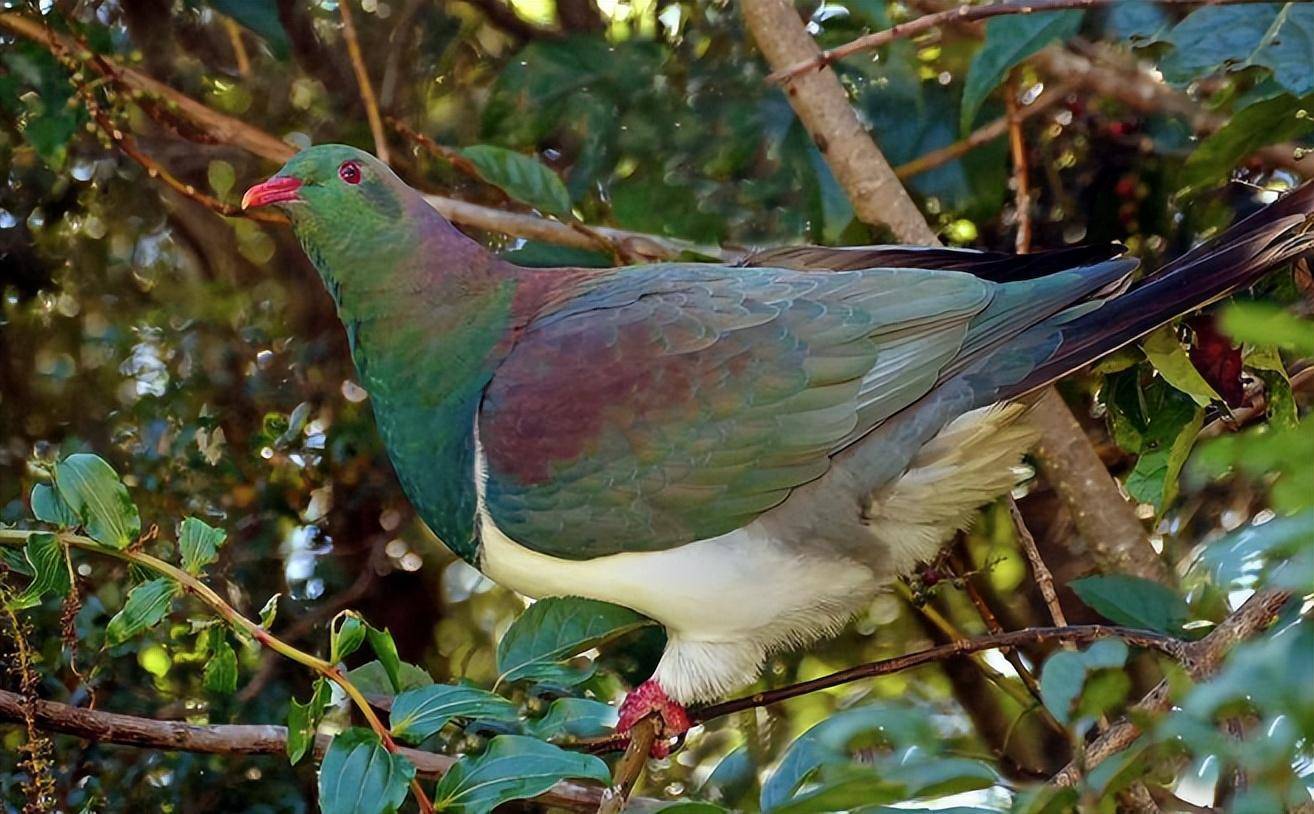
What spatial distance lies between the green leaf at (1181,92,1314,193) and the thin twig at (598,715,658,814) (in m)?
1.08

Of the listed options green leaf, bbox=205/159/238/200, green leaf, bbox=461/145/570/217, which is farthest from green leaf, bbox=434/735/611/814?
green leaf, bbox=205/159/238/200

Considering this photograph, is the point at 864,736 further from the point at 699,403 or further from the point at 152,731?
the point at 152,731

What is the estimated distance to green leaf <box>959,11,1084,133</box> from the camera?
2.22 metres

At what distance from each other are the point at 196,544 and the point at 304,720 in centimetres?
23

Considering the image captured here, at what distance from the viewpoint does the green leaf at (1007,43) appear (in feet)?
7.27

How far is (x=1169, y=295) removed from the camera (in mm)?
1899

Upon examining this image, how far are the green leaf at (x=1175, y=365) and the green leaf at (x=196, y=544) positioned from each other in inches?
45.2

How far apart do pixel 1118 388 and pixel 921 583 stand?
441mm

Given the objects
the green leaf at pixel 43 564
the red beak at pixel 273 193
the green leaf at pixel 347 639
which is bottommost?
the green leaf at pixel 347 639

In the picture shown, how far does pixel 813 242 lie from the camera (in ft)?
9.02

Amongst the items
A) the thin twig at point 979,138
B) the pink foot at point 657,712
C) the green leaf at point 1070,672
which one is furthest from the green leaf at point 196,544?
the thin twig at point 979,138

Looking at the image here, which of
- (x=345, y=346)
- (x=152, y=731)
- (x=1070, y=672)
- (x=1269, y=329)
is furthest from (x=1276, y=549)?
(x=345, y=346)

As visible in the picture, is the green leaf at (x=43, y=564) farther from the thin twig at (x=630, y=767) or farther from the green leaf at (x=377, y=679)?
the thin twig at (x=630, y=767)

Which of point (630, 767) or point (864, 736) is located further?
point (630, 767)
